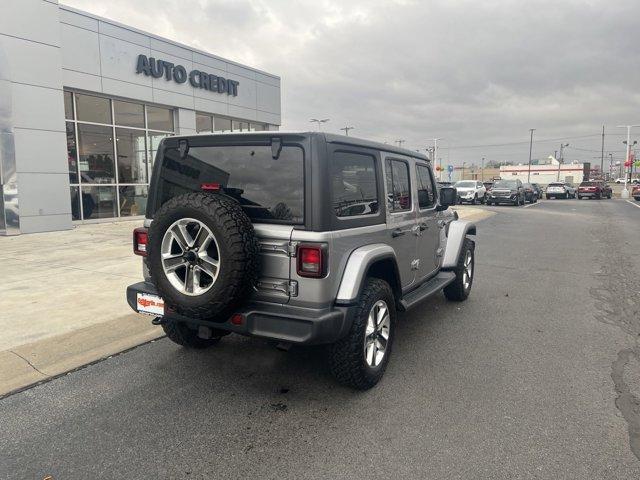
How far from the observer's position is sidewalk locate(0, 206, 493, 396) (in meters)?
4.16

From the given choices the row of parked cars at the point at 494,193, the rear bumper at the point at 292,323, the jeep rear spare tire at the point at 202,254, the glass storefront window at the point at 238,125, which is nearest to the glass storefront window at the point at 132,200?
the glass storefront window at the point at 238,125

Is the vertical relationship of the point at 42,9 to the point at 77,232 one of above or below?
above

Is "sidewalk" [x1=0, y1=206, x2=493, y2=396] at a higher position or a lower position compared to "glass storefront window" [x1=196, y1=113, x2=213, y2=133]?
lower

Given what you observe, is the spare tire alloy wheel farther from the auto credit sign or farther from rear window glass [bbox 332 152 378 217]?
the auto credit sign

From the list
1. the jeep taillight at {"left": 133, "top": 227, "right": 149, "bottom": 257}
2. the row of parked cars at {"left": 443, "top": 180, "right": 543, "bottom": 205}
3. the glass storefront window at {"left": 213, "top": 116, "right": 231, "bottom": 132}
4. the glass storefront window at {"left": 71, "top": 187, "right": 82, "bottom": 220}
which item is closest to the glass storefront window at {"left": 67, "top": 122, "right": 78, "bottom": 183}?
the glass storefront window at {"left": 71, "top": 187, "right": 82, "bottom": 220}

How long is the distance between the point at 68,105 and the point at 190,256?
1335cm

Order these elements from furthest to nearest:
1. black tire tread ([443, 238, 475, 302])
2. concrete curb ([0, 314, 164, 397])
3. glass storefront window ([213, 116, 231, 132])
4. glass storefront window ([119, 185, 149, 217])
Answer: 1. glass storefront window ([213, 116, 231, 132])
2. glass storefront window ([119, 185, 149, 217])
3. black tire tread ([443, 238, 475, 302])
4. concrete curb ([0, 314, 164, 397])

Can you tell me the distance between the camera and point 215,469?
8.77 ft

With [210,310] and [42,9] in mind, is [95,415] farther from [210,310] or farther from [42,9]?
[42,9]

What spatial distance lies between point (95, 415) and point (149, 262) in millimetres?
A: 1123

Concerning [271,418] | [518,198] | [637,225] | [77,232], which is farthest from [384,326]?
[518,198]

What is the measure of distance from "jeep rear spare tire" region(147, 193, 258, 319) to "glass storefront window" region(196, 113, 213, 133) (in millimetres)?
16185

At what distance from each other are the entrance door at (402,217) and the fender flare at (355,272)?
56cm

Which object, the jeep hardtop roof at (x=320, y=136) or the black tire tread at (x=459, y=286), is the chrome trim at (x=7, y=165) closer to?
the jeep hardtop roof at (x=320, y=136)
